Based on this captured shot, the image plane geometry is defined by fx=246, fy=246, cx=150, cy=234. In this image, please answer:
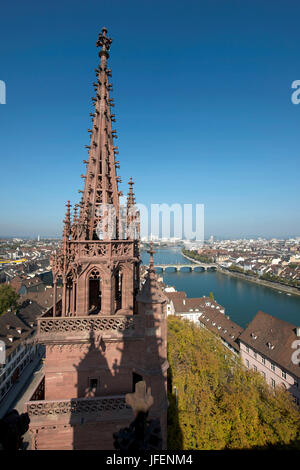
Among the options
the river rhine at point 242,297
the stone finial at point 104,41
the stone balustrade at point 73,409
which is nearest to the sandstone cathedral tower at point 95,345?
the stone balustrade at point 73,409

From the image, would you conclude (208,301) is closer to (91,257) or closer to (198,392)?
(198,392)

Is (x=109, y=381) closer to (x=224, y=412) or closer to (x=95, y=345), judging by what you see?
(x=95, y=345)

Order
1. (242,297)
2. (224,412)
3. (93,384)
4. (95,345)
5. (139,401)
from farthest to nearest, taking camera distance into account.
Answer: (242,297), (224,412), (93,384), (95,345), (139,401)

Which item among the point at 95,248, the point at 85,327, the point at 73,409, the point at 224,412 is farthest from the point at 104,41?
the point at 224,412

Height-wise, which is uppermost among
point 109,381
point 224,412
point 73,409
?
point 109,381

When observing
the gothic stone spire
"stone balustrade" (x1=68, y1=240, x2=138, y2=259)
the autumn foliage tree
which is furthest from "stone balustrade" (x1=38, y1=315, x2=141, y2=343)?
the autumn foliage tree

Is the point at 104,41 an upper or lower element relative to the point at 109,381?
upper
